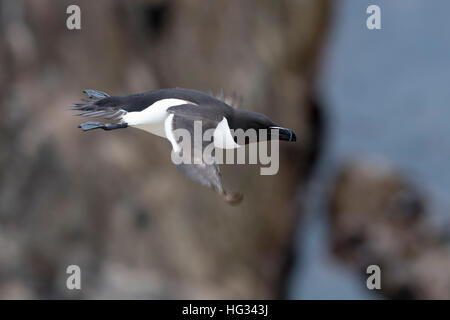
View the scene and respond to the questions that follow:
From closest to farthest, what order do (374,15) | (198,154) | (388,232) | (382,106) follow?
1. (198,154)
2. (388,232)
3. (374,15)
4. (382,106)

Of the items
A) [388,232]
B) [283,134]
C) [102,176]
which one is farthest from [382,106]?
[283,134]

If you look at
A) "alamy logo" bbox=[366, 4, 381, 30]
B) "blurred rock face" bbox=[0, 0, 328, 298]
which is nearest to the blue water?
"alamy logo" bbox=[366, 4, 381, 30]

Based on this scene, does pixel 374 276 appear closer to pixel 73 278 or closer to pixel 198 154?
pixel 73 278

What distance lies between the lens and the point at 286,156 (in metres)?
11.3

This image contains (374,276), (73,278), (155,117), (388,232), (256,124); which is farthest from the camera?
(388,232)

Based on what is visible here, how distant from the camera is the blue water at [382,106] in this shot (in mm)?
12898

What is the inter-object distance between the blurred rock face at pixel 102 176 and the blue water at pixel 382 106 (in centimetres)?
373

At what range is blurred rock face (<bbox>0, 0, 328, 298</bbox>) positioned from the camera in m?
7.84

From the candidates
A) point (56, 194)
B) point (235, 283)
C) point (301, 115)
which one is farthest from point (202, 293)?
point (301, 115)

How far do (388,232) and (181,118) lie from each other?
10.4m

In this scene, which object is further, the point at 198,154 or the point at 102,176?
the point at 102,176

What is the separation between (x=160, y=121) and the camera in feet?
8.80
